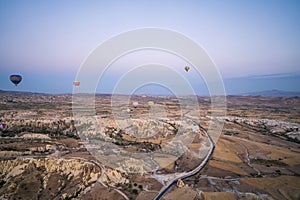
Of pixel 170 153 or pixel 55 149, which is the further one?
pixel 170 153

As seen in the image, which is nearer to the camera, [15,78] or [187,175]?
[187,175]

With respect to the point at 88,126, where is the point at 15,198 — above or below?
below

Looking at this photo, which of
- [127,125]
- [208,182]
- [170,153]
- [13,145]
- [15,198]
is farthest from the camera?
[127,125]

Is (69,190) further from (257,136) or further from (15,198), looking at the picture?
(257,136)

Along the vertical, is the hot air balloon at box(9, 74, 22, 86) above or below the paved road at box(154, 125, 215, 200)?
above

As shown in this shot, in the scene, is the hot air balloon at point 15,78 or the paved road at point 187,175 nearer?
the paved road at point 187,175

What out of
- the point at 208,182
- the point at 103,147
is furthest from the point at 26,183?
the point at 208,182

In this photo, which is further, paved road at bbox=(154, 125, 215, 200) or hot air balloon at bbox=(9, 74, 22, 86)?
hot air balloon at bbox=(9, 74, 22, 86)

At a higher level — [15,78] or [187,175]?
[15,78]

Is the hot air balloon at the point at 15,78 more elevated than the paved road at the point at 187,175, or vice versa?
the hot air balloon at the point at 15,78

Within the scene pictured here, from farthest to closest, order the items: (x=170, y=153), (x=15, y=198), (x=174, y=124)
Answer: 1. (x=174, y=124)
2. (x=170, y=153)
3. (x=15, y=198)
